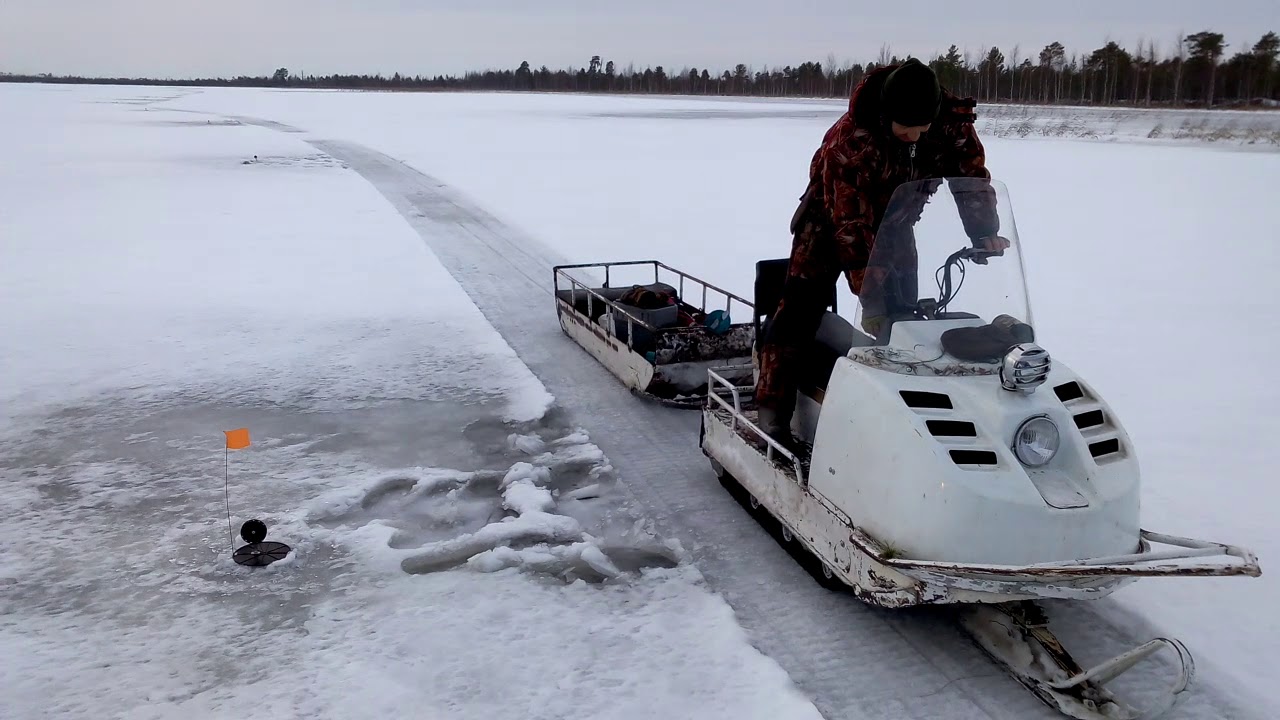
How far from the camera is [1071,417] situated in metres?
3.38

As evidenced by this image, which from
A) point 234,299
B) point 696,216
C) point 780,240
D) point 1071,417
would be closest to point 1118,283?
point 780,240

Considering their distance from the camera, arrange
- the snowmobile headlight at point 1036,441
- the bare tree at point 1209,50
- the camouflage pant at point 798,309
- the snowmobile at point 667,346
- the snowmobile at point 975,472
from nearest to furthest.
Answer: the snowmobile at point 975,472
the snowmobile headlight at point 1036,441
the camouflage pant at point 798,309
the snowmobile at point 667,346
the bare tree at point 1209,50

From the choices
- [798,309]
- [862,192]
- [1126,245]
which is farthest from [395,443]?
[1126,245]

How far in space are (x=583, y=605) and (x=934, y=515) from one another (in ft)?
5.20

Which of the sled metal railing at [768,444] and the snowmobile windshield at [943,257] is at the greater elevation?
the snowmobile windshield at [943,257]

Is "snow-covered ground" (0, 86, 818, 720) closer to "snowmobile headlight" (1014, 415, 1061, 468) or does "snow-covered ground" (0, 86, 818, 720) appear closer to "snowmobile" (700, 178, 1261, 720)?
"snowmobile" (700, 178, 1261, 720)

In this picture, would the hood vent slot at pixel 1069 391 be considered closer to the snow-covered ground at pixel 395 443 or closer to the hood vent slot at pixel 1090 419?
the hood vent slot at pixel 1090 419

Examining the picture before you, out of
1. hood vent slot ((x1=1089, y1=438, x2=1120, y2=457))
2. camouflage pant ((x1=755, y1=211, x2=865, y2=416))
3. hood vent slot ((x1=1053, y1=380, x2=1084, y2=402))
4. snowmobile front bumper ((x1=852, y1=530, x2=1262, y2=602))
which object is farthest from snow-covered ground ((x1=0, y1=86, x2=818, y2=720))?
hood vent slot ((x1=1053, y1=380, x2=1084, y2=402))

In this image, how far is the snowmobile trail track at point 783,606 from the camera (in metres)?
3.38

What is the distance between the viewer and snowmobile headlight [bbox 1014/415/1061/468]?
3.28 m

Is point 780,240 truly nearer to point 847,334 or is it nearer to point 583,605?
point 847,334

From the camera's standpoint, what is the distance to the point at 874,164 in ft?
13.3

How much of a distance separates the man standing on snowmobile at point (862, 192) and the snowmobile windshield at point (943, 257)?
14mm

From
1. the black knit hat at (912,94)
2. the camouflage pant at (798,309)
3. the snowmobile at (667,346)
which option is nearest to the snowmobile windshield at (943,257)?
the black knit hat at (912,94)
